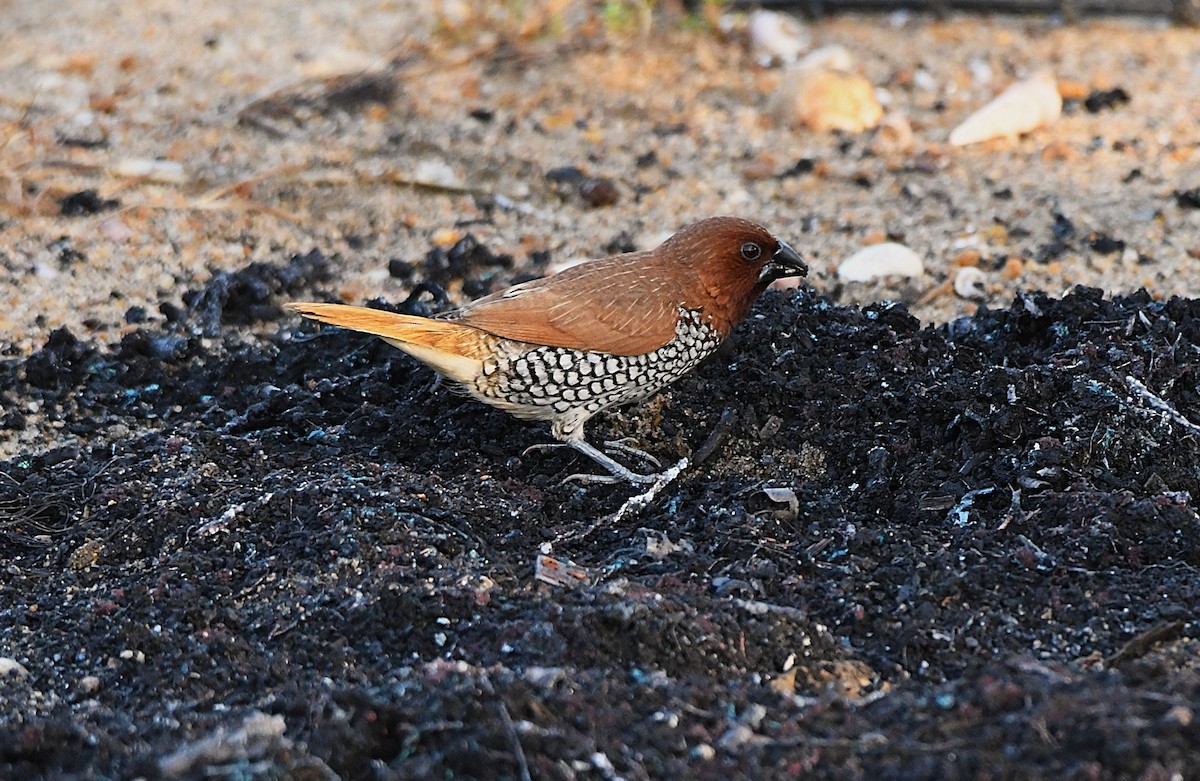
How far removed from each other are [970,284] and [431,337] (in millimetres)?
2291

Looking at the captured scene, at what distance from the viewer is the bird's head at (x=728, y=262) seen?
4266 mm

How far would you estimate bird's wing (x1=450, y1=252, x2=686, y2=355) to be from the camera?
409 cm

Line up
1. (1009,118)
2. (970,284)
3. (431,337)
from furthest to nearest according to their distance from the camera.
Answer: (1009,118) < (970,284) < (431,337)

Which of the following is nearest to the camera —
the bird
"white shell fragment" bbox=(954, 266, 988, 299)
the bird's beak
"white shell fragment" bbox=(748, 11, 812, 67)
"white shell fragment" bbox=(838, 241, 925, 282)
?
the bird

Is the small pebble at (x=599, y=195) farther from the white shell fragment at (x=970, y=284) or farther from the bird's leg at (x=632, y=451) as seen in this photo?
the bird's leg at (x=632, y=451)

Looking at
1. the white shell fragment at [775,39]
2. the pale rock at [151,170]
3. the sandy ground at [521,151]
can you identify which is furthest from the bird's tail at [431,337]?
the white shell fragment at [775,39]

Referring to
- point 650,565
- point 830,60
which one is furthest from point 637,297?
point 830,60

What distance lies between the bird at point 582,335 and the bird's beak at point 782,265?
0.44ft

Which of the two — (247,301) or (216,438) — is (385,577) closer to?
(216,438)

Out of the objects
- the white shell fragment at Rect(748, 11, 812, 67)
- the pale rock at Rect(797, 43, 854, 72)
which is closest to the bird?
the pale rock at Rect(797, 43, 854, 72)

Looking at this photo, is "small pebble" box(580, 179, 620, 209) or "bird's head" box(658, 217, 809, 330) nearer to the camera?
"bird's head" box(658, 217, 809, 330)

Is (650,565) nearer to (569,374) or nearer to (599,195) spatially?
(569,374)

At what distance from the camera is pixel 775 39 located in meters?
7.53

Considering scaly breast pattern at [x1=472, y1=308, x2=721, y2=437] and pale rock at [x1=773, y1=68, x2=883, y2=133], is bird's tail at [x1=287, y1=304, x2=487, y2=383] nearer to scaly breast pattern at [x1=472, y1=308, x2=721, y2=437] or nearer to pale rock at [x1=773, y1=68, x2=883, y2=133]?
scaly breast pattern at [x1=472, y1=308, x2=721, y2=437]
